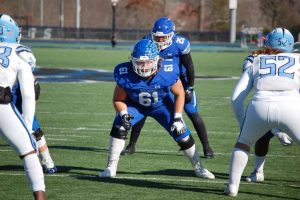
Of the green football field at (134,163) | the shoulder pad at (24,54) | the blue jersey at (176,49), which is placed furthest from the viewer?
the blue jersey at (176,49)

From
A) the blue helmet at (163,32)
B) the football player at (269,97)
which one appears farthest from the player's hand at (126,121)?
the blue helmet at (163,32)

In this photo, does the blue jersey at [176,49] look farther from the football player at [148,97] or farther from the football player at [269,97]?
the football player at [269,97]

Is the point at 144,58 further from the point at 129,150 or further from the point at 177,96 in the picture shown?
the point at 129,150

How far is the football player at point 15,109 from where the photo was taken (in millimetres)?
6344

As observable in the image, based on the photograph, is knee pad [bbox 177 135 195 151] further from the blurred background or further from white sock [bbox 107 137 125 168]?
the blurred background

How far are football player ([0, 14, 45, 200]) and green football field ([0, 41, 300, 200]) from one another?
1023 millimetres

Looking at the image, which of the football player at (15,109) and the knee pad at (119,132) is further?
the knee pad at (119,132)

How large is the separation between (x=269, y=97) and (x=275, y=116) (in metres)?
0.19

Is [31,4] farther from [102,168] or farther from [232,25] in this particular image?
[102,168]

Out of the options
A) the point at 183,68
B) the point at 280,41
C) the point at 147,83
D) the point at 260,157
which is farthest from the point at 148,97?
the point at 183,68

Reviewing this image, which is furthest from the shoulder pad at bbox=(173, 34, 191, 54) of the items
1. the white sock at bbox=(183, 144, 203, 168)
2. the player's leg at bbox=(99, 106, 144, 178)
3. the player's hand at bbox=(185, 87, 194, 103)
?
the white sock at bbox=(183, 144, 203, 168)

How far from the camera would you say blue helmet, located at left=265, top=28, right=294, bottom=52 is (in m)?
7.47

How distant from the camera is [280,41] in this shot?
7.48 m

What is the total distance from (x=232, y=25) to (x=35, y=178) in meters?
48.3
